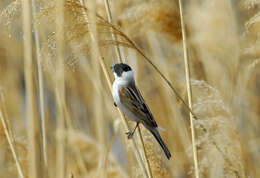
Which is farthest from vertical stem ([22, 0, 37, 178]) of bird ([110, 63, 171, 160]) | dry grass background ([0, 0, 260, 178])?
bird ([110, 63, 171, 160])

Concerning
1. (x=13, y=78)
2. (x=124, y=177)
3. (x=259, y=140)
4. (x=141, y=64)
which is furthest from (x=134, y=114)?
(x=13, y=78)

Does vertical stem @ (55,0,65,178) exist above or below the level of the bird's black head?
below

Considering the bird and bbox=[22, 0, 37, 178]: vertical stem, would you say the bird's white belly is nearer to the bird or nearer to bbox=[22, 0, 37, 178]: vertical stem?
the bird

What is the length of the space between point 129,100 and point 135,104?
4 cm

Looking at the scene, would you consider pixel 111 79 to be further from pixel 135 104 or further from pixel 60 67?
pixel 60 67

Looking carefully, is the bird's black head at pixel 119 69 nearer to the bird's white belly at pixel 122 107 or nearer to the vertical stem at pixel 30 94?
the bird's white belly at pixel 122 107

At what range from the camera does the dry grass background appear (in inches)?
52.6

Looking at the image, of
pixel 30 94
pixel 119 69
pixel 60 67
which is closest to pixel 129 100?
pixel 119 69

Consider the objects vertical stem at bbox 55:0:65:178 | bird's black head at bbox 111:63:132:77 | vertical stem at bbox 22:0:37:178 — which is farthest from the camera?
bird's black head at bbox 111:63:132:77

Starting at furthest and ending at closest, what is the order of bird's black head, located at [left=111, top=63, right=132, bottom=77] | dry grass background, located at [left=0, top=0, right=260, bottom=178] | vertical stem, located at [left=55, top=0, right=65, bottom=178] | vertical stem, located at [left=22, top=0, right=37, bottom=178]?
bird's black head, located at [left=111, top=63, right=132, bottom=77] → dry grass background, located at [left=0, top=0, right=260, bottom=178] → vertical stem, located at [left=55, top=0, right=65, bottom=178] → vertical stem, located at [left=22, top=0, right=37, bottom=178]

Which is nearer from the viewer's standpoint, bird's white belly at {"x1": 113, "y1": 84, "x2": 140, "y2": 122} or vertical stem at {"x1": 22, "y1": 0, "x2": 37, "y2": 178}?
vertical stem at {"x1": 22, "y1": 0, "x2": 37, "y2": 178}

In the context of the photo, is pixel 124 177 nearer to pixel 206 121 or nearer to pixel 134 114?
pixel 134 114

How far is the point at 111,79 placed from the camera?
2045 millimetres

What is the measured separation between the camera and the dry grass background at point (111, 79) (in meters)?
1.33
